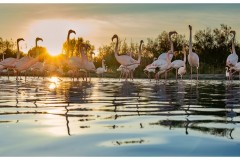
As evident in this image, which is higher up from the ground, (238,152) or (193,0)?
(193,0)

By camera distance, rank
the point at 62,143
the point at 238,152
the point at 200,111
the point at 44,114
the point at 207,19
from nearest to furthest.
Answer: the point at 238,152
the point at 62,143
the point at 44,114
the point at 200,111
the point at 207,19

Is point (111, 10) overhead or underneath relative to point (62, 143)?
overhead

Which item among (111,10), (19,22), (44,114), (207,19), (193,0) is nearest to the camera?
(44,114)

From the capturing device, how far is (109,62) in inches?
1177

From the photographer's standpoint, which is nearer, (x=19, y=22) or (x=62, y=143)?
(x=62, y=143)

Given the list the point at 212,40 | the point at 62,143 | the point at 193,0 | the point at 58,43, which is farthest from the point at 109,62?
the point at 62,143

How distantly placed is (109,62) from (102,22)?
21.5 metres

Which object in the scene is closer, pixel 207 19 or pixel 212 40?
pixel 207 19

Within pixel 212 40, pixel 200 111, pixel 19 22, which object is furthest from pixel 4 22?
pixel 212 40

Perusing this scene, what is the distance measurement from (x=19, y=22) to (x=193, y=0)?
10.4 ft

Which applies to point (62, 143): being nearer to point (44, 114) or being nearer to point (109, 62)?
point (44, 114)

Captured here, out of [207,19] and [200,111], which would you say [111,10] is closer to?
[207,19]

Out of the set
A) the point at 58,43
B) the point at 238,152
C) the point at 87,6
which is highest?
the point at 87,6

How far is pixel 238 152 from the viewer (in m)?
3.22
